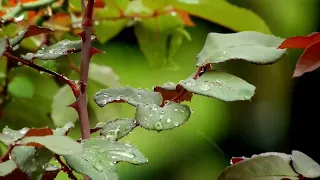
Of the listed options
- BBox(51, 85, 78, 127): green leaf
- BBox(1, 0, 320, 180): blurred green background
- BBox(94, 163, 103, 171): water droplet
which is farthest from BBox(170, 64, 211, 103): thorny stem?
BBox(1, 0, 320, 180): blurred green background

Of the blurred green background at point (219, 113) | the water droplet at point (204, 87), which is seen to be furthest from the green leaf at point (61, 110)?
the blurred green background at point (219, 113)

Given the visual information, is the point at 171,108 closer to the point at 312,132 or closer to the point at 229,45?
the point at 229,45

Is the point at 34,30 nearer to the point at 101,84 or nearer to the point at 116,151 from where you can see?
the point at 116,151

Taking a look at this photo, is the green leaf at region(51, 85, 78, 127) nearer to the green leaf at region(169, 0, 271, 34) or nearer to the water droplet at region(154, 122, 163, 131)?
the green leaf at region(169, 0, 271, 34)

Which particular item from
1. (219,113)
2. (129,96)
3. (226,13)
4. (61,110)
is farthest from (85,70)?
(219,113)

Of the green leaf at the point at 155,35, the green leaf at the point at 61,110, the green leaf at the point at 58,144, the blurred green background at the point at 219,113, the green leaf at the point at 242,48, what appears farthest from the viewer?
the blurred green background at the point at 219,113

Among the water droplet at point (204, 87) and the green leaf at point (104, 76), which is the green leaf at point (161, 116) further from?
the green leaf at point (104, 76)
